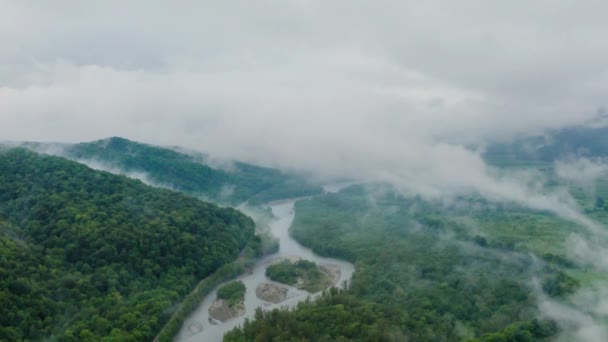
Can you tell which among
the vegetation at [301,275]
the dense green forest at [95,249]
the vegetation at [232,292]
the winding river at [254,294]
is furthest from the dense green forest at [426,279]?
the dense green forest at [95,249]

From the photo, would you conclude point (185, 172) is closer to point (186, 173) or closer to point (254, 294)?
point (186, 173)

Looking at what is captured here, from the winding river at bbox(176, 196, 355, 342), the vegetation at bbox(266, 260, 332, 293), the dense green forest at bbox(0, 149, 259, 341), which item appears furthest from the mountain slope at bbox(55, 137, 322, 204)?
the vegetation at bbox(266, 260, 332, 293)

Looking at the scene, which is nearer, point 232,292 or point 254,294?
point 232,292

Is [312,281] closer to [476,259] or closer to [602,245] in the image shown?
[476,259]

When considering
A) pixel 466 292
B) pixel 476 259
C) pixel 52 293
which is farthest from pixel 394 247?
pixel 52 293

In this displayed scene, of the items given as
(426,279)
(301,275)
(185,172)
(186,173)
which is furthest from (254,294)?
(185,172)

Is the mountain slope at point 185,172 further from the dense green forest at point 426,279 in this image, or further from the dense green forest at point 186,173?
the dense green forest at point 426,279

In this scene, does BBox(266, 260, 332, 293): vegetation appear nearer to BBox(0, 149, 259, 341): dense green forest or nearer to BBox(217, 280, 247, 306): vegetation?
BBox(217, 280, 247, 306): vegetation

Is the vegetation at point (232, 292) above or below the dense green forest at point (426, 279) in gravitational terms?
below
